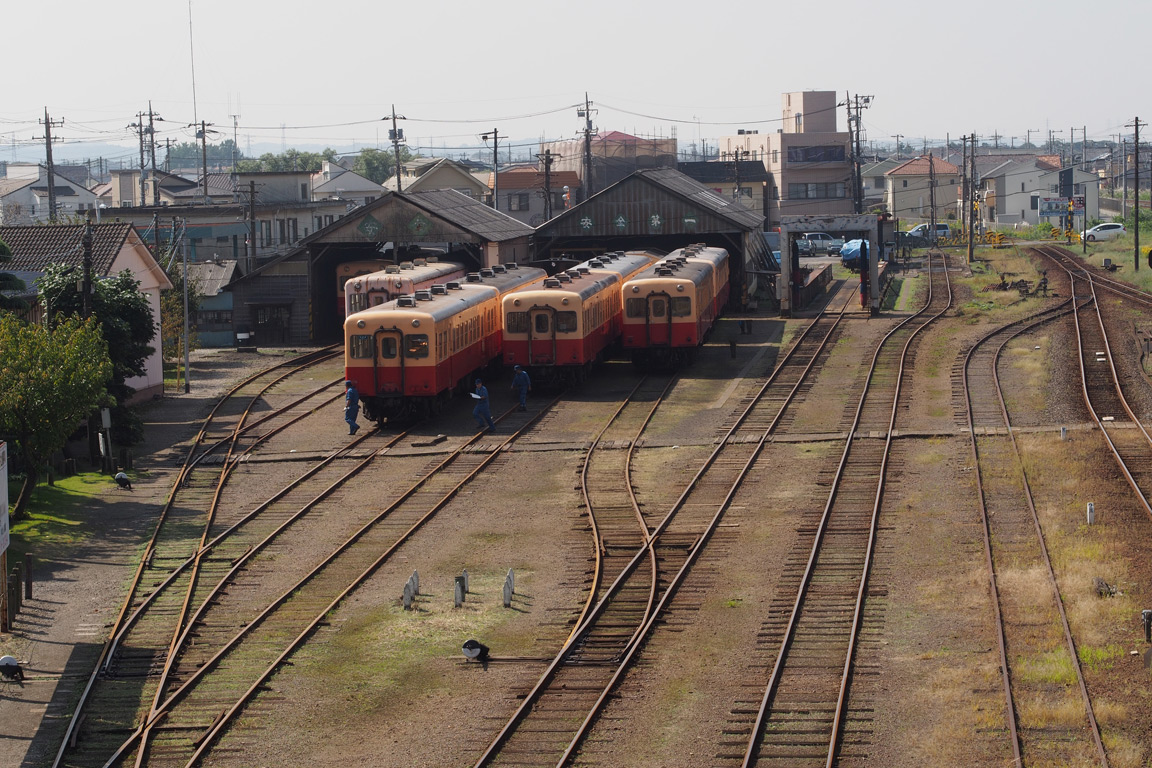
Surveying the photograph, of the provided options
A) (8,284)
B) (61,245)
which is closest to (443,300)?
(8,284)

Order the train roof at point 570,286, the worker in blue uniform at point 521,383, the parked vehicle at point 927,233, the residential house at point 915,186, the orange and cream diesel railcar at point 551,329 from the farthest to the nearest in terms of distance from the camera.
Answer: the residential house at point 915,186
the parked vehicle at point 927,233
the train roof at point 570,286
the orange and cream diesel railcar at point 551,329
the worker in blue uniform at point 521,383

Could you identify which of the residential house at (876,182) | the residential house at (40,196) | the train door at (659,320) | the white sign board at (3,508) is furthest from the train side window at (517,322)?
the residential house at (876,182)

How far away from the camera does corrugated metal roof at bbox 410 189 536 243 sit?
143 ft

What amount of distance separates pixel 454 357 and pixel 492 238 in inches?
591

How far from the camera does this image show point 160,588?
1739cm

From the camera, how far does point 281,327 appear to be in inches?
1764

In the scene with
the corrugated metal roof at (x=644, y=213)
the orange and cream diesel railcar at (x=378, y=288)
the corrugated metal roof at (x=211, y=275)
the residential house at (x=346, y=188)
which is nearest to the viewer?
the orange and cream diesel railcar at (x=378, y=288)

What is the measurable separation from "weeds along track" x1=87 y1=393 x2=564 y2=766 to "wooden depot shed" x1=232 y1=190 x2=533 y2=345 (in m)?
20.9

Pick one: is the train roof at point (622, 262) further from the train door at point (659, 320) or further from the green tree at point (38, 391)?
the green tree at point (38, 391)

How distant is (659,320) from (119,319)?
1259 centimetres

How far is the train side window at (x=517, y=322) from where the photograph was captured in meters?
31.2

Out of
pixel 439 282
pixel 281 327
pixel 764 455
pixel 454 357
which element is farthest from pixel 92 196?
pixel 764 455

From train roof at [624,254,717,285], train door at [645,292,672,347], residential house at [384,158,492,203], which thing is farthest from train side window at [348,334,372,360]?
residential house at [384,158,492,203]

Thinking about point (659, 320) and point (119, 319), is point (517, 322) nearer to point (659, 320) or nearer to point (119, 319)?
point (659, 320)
